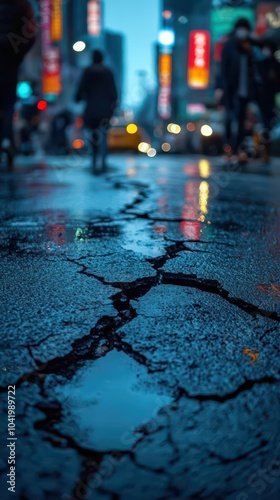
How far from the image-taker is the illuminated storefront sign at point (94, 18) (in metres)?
46.1

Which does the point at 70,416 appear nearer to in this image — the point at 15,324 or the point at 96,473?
the point at 96,473

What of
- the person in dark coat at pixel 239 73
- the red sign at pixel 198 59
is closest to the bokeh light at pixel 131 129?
the person in dark coat at pixel 239 73

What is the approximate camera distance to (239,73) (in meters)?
7.71

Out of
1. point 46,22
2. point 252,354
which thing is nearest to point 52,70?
point 46,22

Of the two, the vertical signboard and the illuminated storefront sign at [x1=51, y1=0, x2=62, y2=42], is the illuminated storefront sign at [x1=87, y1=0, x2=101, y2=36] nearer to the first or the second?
the illuminated storefront sign at [x1=51, y1=0, x2=62, y2=42]

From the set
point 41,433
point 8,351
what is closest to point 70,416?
point 41,433

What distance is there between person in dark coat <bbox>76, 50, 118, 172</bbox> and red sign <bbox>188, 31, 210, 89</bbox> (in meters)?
28.5

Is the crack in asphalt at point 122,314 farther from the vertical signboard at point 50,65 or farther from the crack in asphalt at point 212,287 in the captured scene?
the vertical signboard at point 50,65

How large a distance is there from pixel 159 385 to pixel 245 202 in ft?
11.0

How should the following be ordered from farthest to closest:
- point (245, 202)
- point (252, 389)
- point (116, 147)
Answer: point (116, 147), point (245, 202), point (252, 389)

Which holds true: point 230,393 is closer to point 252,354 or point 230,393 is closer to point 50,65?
point 252,354

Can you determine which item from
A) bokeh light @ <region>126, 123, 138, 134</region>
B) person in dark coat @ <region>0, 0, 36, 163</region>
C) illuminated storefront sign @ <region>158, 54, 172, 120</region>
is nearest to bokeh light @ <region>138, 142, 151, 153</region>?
bokeh light @ <region>126, 123, 138, 134</region>

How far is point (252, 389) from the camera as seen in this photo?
1124 millimetres

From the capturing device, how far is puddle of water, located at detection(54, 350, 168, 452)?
0.97m
